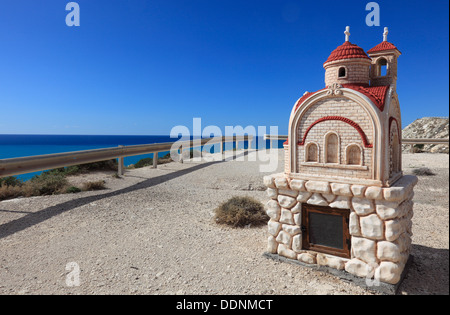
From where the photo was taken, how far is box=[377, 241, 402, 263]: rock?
4664mm

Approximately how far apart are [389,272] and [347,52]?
14.2 ft

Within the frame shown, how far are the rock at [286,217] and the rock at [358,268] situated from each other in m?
1.30

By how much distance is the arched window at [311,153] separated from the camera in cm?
559

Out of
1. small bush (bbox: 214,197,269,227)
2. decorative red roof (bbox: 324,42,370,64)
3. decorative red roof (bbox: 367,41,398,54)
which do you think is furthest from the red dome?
small bush (bbox: 214,197,269,227)

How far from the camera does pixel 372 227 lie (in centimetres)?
483

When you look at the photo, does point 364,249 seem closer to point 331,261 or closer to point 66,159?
point 331,261

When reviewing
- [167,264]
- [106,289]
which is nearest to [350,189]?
[167,264]

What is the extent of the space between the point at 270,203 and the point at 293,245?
991 mm

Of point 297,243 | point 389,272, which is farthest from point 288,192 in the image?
Result: point 389,272

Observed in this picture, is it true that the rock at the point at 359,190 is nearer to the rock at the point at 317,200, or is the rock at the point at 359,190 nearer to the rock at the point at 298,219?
the rock at the point at 317,200
